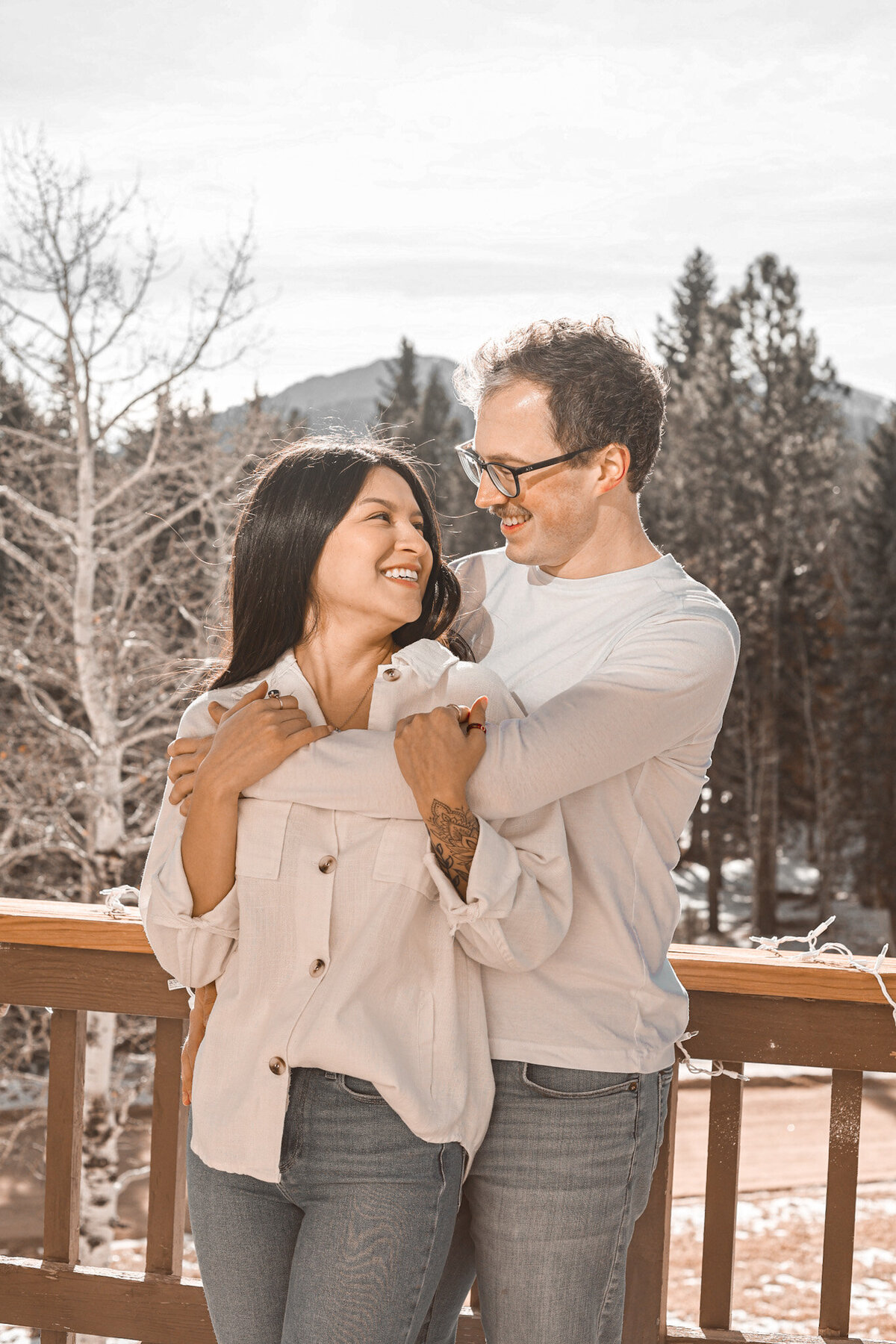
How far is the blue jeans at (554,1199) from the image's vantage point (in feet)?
4.59

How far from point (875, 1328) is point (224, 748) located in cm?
910

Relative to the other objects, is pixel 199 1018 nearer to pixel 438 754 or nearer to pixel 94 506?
pixel 438 754

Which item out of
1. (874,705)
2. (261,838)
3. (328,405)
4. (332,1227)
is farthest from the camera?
(874,705)

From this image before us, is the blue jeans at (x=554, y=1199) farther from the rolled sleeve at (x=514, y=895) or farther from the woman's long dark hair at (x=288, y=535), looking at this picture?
the woman's long dark hair at (x=288, y=535)

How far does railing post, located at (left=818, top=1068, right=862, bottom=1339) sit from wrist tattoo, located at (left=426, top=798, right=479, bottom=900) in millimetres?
809

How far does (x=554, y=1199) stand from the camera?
1.40 metres

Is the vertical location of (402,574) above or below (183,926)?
above

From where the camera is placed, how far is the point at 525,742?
1.35 m

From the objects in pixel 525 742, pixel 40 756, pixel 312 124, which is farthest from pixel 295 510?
pixel 312 124

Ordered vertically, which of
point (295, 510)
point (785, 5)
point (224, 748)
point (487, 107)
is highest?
point (487, 107)

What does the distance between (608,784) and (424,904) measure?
28 centimetres

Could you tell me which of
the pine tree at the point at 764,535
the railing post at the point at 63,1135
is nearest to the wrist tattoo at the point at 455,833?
the railing post at the point at 63,1135

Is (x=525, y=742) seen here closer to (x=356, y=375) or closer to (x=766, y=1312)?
(x=766, y=1312)

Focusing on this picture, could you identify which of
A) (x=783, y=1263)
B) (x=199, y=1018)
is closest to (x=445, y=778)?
(x=199, y=1018)
